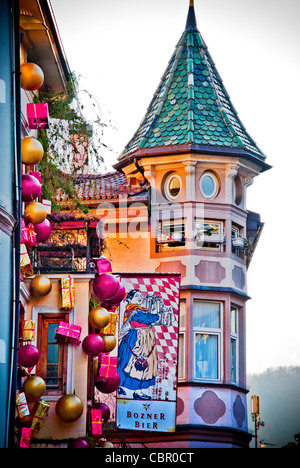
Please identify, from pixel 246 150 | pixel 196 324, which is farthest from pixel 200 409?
pixel 246 150

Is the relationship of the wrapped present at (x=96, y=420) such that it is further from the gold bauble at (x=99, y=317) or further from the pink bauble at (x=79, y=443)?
the gold bauble at (x=99, y=317)

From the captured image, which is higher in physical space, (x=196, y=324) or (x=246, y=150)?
(x=246, y=150)

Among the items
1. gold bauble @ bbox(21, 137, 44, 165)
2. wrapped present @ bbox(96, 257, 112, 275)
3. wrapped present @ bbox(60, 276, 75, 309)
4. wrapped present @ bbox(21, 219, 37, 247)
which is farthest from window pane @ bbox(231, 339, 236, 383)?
gold bauble @ bbox(21, 137, 44, 165)

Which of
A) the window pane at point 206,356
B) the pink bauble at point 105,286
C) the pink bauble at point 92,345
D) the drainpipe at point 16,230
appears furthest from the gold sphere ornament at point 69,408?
the window pane at point 206,356

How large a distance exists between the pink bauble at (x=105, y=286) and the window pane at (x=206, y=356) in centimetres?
583

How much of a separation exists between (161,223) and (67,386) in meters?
7.56

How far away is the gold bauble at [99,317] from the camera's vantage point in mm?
20500

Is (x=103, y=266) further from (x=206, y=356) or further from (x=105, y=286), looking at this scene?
(x=206, y=356)

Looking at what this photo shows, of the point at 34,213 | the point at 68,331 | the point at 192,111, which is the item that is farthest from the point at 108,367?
the point at 192,111

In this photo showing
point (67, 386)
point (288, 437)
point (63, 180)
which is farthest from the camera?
point (288, 437)

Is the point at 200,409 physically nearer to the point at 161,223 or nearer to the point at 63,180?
the point at 161,223

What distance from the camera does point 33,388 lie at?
60.8 feet

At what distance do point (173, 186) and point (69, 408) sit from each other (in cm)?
930

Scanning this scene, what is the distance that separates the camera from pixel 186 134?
2731 centimetres
